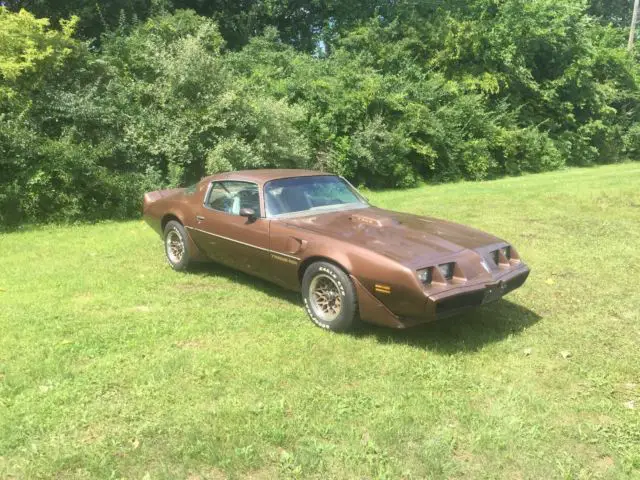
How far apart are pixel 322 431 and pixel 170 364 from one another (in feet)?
4.69

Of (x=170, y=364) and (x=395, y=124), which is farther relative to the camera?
(x=395, y=124)

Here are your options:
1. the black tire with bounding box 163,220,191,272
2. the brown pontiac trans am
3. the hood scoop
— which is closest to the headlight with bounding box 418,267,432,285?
the brown pontiac trans am

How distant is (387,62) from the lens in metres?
21.7

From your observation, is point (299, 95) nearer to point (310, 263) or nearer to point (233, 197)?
point (233, 197)

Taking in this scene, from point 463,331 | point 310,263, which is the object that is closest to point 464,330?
point 463,331

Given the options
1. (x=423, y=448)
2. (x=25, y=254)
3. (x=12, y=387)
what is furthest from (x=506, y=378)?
(x=25, y=254)

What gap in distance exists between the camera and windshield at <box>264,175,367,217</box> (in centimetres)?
572

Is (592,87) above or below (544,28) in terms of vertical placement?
below

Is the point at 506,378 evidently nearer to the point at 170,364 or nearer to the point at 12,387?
the point at 170,364

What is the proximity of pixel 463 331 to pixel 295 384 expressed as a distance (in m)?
1.74

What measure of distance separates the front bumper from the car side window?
1706 mm

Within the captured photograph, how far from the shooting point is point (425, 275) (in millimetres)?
4398

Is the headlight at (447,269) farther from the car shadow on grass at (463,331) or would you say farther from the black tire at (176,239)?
the black tire at (176,239)

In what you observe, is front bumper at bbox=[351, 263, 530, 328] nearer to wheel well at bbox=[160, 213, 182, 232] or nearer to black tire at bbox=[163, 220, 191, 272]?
black tire at bbox=[163, 220, 191, 272]
